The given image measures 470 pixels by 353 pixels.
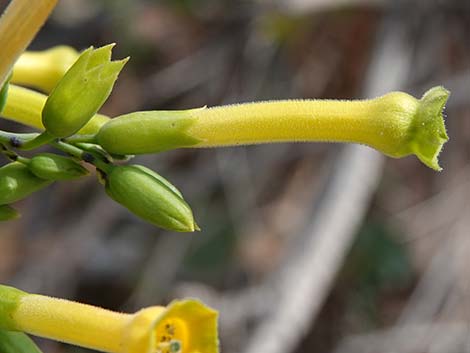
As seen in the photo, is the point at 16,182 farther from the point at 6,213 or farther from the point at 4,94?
the point at 4,94

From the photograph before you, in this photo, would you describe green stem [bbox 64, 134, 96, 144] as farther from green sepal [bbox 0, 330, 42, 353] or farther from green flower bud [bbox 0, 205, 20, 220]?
green sepal [bbox 0, 330, 42, 353]

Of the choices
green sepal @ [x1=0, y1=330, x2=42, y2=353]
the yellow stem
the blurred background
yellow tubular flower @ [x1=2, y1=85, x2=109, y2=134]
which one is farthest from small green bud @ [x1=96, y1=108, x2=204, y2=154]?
the blurred background

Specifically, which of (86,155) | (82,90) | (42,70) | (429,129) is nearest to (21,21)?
(82,90)

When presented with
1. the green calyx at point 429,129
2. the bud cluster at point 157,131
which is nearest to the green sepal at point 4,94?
the bud cluster at point 157,131

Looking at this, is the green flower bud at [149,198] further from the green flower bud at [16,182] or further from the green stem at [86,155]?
the green flower bud at [16,182]

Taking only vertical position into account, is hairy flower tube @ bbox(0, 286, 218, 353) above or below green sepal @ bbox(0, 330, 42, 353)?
above
